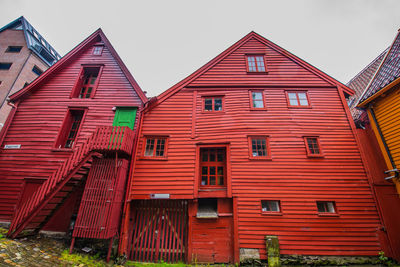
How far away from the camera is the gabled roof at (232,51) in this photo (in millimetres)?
11016

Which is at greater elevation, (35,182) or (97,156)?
(97,156)

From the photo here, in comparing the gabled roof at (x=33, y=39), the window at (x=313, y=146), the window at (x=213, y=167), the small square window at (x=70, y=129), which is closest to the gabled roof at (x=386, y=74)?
the window at (x=313, y=146)

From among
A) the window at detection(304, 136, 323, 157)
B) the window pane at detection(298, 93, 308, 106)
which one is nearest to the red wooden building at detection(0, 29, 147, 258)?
the window at detection(304, 136, 323, 157)

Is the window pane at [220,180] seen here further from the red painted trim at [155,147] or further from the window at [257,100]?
the window at [257,100]

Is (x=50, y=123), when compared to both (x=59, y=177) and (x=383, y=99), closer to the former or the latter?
(x=59, y=177)

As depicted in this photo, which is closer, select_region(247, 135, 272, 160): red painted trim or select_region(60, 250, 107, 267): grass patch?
select_region(60, 250, 107, 267): grass patch

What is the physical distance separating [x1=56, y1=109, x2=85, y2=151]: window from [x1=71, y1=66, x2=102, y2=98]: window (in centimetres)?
136

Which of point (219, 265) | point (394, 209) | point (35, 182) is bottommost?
point (219, 265)

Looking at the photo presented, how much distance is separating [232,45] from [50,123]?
1379cm

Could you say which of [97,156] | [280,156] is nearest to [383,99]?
[280,156]

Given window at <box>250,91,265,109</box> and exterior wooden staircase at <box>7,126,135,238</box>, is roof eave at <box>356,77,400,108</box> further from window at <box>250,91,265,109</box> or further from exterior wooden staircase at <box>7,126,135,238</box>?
exterior wooden staircase at <box>7,126,135,238</box>

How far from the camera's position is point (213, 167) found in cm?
980

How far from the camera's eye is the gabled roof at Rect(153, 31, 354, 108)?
11016 millimetres

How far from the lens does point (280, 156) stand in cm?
929
